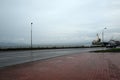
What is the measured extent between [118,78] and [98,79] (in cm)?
103

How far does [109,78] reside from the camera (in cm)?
883

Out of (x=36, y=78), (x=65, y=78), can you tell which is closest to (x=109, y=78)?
(x=65, y=78)

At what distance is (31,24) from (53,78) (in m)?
42.4

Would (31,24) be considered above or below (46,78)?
above

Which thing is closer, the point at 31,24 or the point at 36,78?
the point at 36,78

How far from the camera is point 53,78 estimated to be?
888cm

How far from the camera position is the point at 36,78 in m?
8.86

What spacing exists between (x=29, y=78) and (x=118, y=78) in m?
4.32

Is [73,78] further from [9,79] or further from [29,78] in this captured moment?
[9,79]

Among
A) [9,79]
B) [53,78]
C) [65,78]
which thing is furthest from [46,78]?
[9,79]

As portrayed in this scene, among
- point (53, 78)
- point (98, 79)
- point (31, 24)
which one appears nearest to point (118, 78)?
point (98, 79)

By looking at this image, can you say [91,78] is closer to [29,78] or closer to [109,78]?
[109,78]

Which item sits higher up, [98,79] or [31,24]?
[31,24]

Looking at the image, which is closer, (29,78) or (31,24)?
(29,78)
